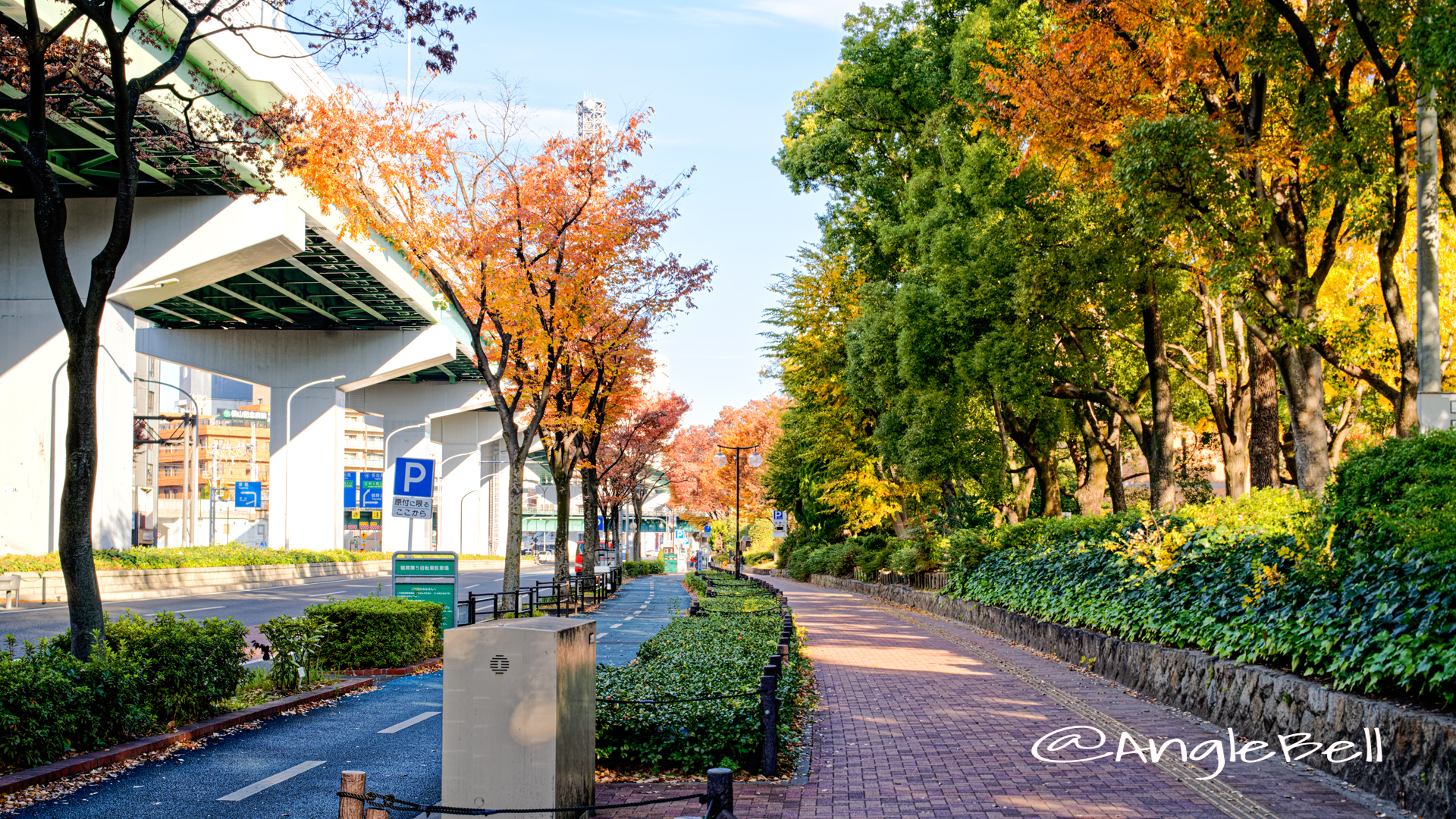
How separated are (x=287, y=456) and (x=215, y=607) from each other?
2950 cm

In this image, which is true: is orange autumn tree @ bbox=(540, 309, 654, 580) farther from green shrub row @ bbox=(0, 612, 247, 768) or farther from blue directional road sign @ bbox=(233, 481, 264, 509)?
blue directional road sign @ bbox=(233, 481, 264, 509)

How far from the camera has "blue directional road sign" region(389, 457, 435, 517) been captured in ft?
56.1

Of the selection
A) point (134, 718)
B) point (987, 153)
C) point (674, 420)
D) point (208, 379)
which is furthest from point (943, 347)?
point (208, 379)

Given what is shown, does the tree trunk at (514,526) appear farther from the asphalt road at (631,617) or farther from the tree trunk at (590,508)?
the tree trunk at (590,508)

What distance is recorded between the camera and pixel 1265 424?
58.3 ft

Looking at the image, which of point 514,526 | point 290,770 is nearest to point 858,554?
point 514,526

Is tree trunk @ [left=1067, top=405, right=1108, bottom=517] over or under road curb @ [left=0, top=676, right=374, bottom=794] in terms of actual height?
over

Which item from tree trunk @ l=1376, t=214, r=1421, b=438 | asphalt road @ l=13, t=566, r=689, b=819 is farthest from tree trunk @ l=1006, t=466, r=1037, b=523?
asphalt road @ l=13, t=566, r=689, b=819

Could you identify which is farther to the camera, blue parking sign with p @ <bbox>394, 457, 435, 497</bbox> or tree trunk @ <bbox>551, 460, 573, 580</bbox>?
tree trunk @ <bbox>551, 460, 573, 580</bbox>

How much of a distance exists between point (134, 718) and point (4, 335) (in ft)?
84.7

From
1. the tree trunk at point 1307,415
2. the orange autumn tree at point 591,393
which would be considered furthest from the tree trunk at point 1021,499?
the tree trunk at point 1307,415

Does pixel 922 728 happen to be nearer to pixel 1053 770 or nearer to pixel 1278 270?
pixel 1053 770

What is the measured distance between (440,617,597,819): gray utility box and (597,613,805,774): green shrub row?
1.24 m

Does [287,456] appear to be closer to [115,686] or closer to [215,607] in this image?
[215,607]
